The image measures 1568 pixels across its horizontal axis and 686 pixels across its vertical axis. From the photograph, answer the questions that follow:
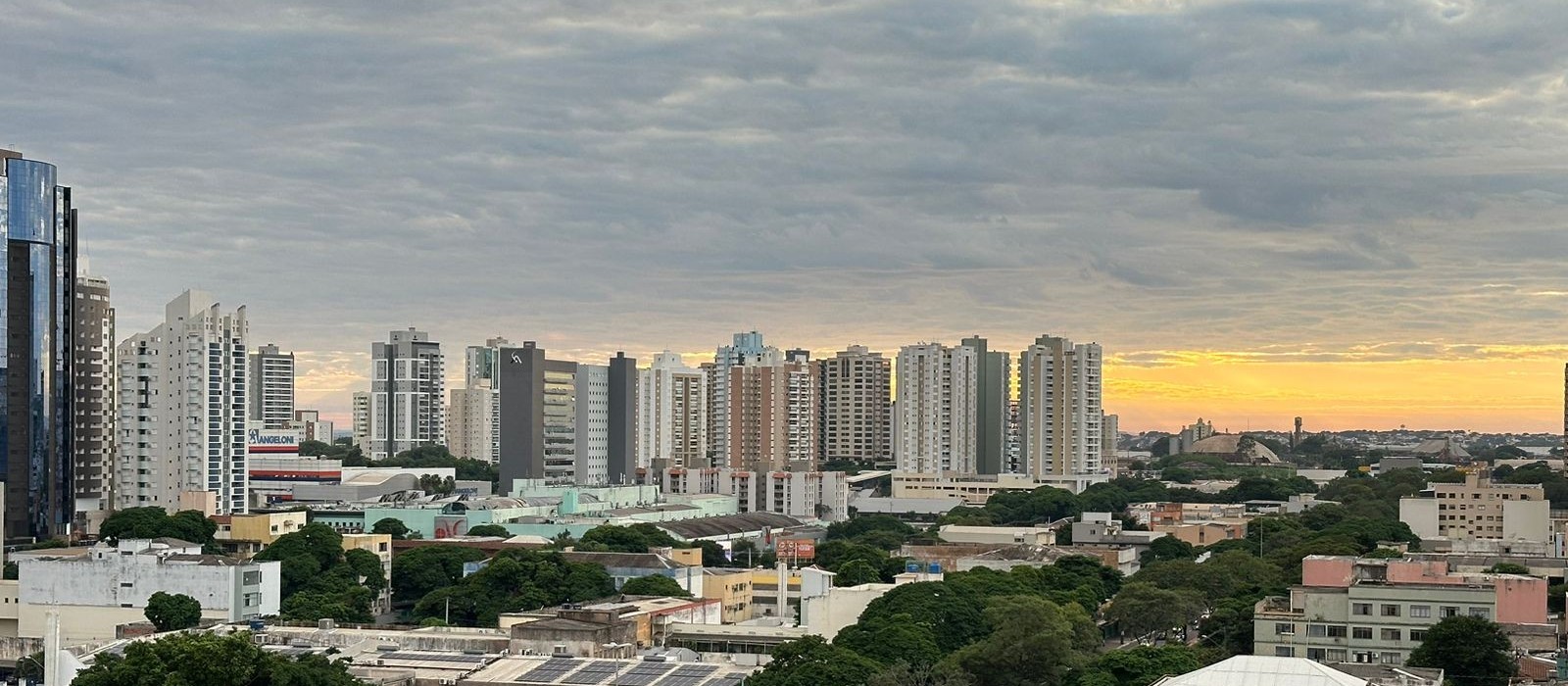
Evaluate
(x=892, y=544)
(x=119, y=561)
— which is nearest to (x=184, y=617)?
(x=119, y=561)

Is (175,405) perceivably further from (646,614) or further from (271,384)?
(271,384)

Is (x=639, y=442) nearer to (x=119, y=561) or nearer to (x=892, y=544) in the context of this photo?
(x=892, y=544)

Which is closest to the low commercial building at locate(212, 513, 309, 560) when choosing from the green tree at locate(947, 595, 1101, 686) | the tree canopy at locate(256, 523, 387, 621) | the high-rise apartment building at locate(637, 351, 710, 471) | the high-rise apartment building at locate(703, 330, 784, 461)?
the tree canopy at locate(256, 523, 387, 621)

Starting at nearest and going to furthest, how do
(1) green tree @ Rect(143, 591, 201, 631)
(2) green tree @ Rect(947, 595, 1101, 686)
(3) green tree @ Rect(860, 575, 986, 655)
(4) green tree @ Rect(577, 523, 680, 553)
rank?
(2) green tree @ Rect(947, 595, 1101, 686) → (3) green tree @ Rect(860, 575, 986, 655) → (1) green tree @ Rect(143, 591, 201, 631) → (4) green tree @ Rect(577, 523, 680, 553)

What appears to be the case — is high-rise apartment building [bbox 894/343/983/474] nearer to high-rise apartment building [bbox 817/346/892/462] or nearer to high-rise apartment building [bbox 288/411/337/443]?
high-rise apartment building [bbox 817/346/892/462]

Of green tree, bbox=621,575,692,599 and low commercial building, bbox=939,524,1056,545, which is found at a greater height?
green tree, bbox=621,575,692,599
